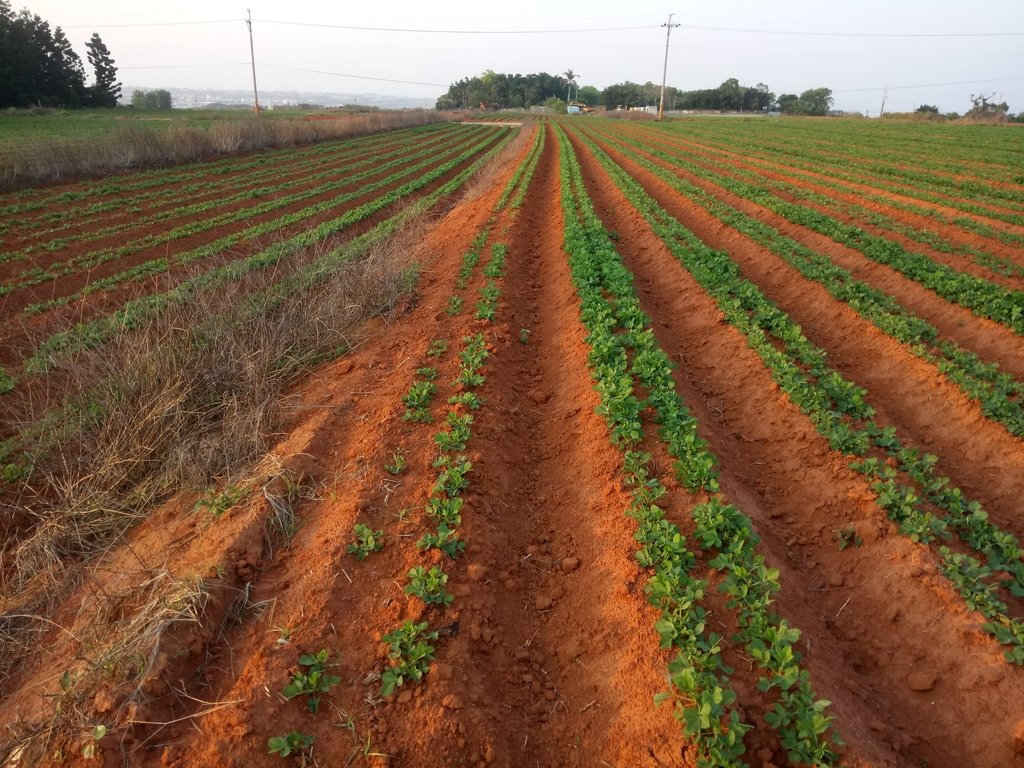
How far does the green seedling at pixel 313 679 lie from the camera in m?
3.38

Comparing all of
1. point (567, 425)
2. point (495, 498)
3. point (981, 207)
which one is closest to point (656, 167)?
point (981, 207)

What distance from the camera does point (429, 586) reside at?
4059mm

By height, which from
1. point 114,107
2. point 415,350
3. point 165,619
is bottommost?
point 165,619

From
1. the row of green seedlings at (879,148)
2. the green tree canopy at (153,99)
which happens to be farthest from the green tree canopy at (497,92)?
the row of green seedlings at (879,148)

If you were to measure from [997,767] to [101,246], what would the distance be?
59.9 feet

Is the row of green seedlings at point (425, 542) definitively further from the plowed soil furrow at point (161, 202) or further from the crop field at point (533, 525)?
the plowed soil furrow at point (161, 202)

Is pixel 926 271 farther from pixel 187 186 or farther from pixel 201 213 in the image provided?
pixel 187 186

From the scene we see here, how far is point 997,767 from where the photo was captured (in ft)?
10.5

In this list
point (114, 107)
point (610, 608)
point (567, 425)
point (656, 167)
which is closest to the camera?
point (610, 608)

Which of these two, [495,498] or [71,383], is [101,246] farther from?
[495,498]

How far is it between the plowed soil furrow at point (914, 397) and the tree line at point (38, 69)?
224 ft

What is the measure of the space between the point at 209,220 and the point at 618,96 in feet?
449

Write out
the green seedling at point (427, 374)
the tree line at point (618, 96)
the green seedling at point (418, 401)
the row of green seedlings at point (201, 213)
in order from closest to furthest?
the green seedling at point (418, 401) → the green seedling at point (427, 374) → the row of green seedlings at point (201, 213) → the tree line at point (618, 96)

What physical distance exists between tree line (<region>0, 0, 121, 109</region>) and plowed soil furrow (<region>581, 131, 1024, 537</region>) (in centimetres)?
6815
